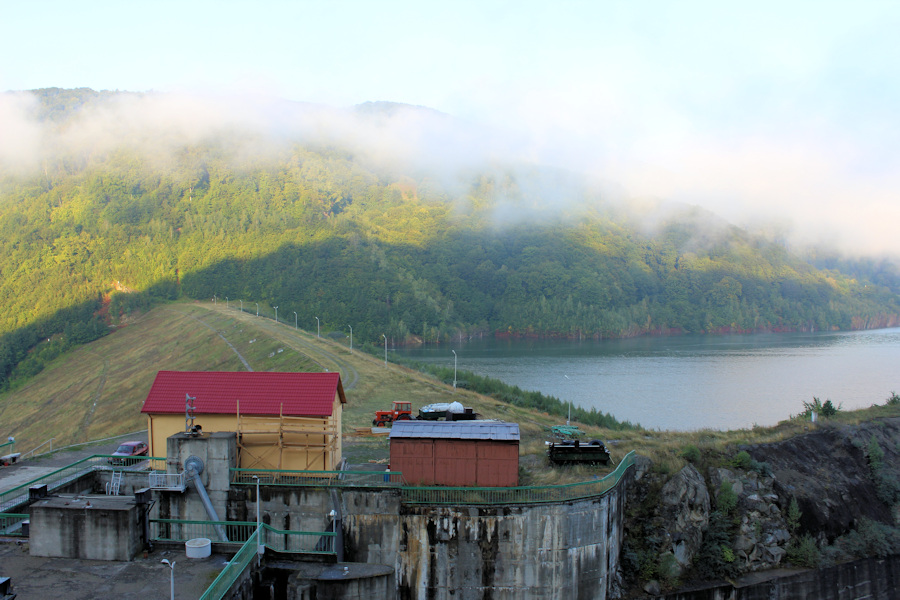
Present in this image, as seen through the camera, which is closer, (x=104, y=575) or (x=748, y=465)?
(x=104, y=575)

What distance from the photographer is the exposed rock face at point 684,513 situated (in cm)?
2556

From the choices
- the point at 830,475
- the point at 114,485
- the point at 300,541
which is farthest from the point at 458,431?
the point at 830,475

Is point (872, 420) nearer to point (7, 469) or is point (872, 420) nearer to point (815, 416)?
point (815, 416)

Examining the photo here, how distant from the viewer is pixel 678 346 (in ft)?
457

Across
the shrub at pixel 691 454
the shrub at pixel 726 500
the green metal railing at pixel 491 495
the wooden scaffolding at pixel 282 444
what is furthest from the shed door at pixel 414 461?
the shrub at pixel 726 500

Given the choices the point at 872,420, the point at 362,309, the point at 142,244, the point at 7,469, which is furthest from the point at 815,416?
the point at 142,244

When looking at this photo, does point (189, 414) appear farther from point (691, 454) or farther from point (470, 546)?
point (691, 454)

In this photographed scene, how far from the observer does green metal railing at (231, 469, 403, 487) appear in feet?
72.9

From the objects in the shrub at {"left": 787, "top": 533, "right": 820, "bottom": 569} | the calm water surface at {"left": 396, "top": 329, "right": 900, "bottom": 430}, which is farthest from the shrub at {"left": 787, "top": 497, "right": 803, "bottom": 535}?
the calm water surface at {"left": 396, "top": 329, "right": 900, "bottom": 430}

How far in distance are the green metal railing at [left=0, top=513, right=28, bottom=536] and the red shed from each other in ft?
41.3

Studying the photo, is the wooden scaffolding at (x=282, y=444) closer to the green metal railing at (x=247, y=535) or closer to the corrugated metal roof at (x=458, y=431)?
the green metal railing at (x=247, y=535)

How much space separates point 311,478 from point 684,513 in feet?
51.7

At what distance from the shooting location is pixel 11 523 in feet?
69.3

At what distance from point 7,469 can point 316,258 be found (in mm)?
133526
